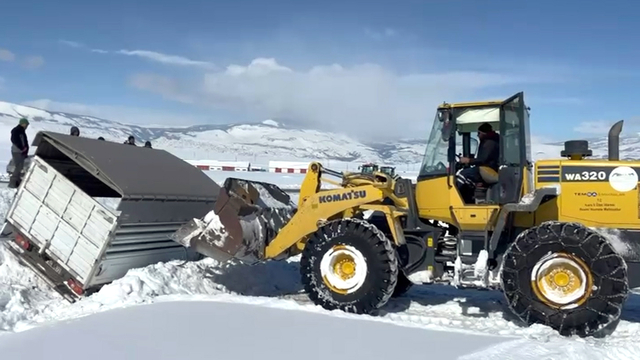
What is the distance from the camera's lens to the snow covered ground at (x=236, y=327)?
17.0 ft

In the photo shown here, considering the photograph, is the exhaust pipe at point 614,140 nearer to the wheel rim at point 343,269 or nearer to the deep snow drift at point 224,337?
the deep snow drift at point 224,337

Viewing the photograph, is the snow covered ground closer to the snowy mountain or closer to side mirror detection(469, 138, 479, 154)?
side mirror detection(469, 138, 479, 154)

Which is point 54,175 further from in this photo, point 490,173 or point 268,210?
point 490,173

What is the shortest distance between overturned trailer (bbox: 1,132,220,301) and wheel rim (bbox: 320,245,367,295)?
254cm

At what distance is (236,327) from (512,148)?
404 cm

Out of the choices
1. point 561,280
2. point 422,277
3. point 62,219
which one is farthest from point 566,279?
point 62,219

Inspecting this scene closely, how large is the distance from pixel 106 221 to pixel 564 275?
211 inches

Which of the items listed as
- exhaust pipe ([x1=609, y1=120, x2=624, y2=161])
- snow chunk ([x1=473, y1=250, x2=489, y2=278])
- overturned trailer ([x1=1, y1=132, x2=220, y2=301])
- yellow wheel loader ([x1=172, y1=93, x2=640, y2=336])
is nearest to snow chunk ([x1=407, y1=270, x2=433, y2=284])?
yellow wheel loader ([x1=172, y1=93, x2=640, y2=336])

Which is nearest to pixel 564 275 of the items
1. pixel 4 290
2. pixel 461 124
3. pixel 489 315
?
pixel 489 315

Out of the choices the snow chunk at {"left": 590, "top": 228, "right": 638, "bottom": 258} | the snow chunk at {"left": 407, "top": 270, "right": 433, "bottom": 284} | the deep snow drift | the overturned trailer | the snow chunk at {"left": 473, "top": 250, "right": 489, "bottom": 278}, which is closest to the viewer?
the deep snow drift

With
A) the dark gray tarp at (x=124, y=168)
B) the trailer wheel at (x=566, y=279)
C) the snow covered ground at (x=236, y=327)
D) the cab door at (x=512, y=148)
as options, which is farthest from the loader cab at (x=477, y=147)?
the dark gray tarp at (x=124, y=168)

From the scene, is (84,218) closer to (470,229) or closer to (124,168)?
(124,168)

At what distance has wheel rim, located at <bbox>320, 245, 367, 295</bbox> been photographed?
7.35 meters

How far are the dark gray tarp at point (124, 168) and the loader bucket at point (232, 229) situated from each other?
0.87 metres
